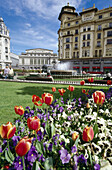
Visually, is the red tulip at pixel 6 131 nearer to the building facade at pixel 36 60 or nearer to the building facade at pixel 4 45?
the building facade at pixel 4 45

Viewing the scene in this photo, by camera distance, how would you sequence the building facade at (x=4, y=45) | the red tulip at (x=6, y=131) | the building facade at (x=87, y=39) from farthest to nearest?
1. the building facade at (x=4, y=45)
2. the building facade at (x=87, y=39)
3. the red tulip at (x=6, y=131)

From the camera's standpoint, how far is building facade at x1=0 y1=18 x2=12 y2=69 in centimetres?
6278

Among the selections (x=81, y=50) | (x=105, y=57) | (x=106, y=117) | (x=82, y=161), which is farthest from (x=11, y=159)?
(x=81, y=50)

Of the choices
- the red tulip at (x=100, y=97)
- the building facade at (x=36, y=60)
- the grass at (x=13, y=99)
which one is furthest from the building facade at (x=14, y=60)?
the red tulip at (x=100, y=97)

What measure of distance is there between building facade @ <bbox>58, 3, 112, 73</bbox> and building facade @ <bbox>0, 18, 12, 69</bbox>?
36.6 m

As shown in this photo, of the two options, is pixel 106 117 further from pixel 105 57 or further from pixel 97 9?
pixel 97 9

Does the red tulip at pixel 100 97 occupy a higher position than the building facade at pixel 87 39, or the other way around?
the building facade at pixel 87 39

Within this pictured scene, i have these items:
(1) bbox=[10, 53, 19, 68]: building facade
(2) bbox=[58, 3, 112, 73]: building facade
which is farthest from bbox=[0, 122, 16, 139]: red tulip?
(1) bbox=[10, 53, 19, 68]: building facade

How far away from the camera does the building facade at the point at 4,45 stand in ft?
206

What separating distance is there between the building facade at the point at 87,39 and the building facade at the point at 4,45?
3657 centimetres

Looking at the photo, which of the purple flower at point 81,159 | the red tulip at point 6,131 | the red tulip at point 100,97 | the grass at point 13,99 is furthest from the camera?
the grass at point 13,99

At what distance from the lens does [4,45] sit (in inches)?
2525

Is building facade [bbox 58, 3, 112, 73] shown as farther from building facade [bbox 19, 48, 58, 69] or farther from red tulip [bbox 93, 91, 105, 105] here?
building facade [bbox 19, 48, 58, 69]

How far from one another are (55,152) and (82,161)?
1.25ft
